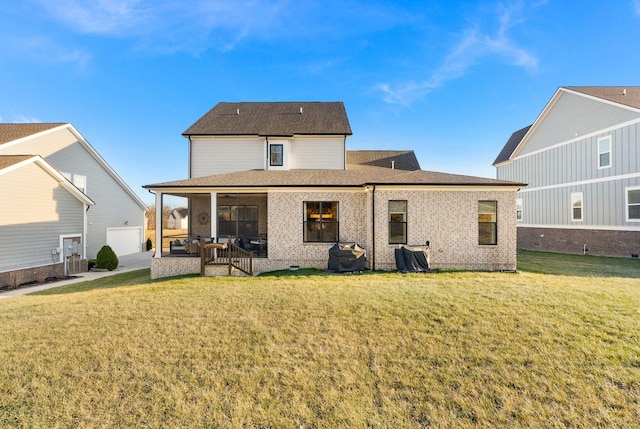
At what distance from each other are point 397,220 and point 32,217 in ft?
54.8

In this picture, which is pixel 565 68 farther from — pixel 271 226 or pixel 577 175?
pixel 271 226

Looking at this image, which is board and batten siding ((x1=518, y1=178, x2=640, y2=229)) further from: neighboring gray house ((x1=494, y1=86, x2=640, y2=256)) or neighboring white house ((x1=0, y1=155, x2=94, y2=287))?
neighboring white house ((x1=0, y1=155, x2=94, y2=287))

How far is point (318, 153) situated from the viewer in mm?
14977

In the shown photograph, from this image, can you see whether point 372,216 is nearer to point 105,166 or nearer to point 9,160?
point 9,160

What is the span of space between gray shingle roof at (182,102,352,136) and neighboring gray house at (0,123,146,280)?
7034mm

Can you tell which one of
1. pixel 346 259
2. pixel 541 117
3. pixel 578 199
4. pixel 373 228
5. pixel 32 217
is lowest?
pixel 346 259

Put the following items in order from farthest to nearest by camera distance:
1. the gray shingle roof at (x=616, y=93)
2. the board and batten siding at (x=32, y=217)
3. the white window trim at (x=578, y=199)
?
1. the white window trim at (x=578, y=199)
2. the gray shingle roof at (x=616, y=93)
3. the board and batten siding at (x=32, y=217)

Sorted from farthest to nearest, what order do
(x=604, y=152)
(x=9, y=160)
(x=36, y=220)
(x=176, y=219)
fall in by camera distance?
(x=176, y=219)
(x=604, y=152)
(x=36, y=220)
(x=9, y=160)

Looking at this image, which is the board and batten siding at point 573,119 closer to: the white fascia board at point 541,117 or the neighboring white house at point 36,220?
the white fascia board at point 541,117

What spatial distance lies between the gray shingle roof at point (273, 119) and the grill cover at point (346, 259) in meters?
7.68

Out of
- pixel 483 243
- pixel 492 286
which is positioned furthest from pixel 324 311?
pixel 483 243

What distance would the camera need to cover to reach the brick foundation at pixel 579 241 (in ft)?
44.6

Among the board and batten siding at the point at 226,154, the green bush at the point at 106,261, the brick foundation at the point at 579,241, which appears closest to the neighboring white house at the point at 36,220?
the green bush at the point at 106,261

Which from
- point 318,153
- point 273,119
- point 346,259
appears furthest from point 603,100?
point 273,119
